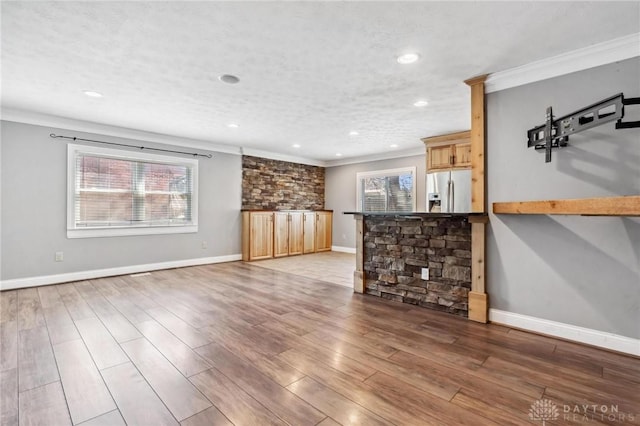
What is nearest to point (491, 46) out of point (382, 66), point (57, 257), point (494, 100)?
point (494, 100)

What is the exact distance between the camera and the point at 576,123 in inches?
81.4

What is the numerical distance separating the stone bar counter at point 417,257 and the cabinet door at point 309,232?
3439 mm

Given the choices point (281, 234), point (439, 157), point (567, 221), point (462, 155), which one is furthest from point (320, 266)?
point (567, 221)

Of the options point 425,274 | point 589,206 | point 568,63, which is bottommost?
point 425,274

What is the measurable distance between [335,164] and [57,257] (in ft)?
19.3

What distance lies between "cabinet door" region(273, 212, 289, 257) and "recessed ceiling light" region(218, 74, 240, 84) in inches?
148

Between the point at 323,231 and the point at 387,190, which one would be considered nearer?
the point at 387,190

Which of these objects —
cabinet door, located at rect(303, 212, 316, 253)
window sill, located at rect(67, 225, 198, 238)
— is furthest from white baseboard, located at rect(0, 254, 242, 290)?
cabinet door, located at rect(303, 212, 316, 253)

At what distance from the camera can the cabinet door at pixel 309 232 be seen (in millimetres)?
7152

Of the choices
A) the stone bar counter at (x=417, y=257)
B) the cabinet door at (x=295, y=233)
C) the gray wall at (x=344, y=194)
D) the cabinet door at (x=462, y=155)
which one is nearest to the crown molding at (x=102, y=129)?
the cabinet door at (x=295, y=233)

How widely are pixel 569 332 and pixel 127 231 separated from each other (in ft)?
18.9

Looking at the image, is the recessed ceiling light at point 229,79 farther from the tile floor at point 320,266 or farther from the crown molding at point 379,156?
the crown molding at point 379,156

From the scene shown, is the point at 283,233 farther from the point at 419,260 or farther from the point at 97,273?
the point at 419,260

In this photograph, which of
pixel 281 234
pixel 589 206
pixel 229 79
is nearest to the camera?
pixel 589 206
